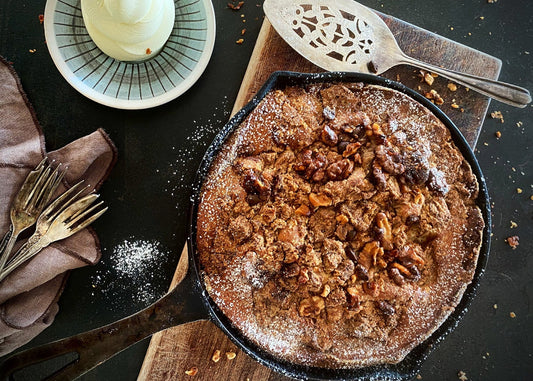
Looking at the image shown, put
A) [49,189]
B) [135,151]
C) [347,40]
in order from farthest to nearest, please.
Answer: [135,151] < [347,40] < [49,189]

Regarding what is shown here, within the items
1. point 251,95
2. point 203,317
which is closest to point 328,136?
point 251,95

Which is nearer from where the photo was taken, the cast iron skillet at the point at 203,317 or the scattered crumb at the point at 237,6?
the cast iron skillet at the point at 203,317

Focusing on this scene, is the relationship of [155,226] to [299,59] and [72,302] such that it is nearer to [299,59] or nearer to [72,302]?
[72,302]

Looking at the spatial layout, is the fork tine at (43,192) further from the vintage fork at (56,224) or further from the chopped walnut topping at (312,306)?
the chopped walnut topping at (312,306)

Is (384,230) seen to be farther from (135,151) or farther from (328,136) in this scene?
(135,151)

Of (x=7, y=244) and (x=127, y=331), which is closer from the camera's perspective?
(x=127, y=331)

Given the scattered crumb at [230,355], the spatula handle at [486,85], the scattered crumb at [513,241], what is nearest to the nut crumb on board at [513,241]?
the scattered crumb at [513,241]

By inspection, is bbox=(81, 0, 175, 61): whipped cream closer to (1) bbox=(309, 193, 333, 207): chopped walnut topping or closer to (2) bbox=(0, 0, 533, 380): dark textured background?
(2) bbox=(0, 0, 533, 380): dark textured background
